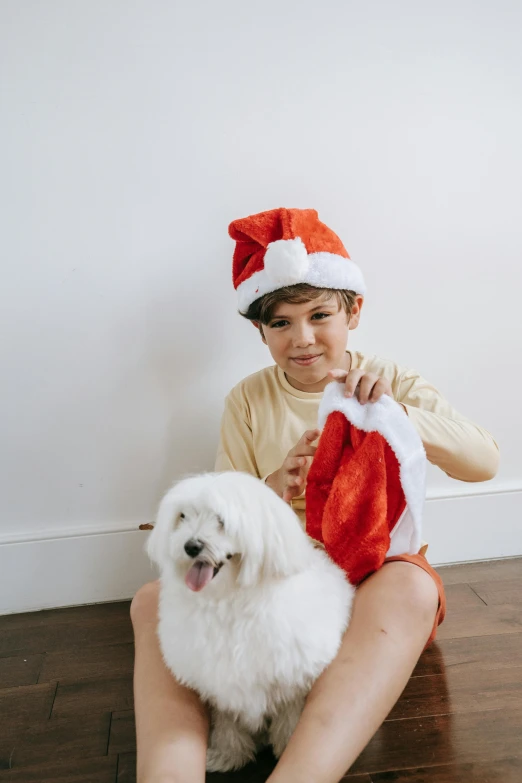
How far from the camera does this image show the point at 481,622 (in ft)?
4.07

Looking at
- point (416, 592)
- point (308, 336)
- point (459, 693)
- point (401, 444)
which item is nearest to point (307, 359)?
point (308, 336)

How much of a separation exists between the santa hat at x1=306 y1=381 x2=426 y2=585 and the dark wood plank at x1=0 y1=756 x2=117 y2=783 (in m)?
0.43

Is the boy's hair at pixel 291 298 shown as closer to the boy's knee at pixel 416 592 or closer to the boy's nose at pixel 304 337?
the boy's nose at pixel 304 337

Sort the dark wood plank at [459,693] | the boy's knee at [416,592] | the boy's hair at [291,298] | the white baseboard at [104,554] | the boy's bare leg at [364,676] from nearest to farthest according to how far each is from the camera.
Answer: the boy's bare leg at [364,676], the boy's knee at [416,592], the dark wood plank at [459,693], the boy's hair at [291,298], the white baseboard at [104,554]

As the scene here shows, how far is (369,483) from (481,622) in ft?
1.77

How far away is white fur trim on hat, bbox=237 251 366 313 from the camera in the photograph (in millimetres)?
1076

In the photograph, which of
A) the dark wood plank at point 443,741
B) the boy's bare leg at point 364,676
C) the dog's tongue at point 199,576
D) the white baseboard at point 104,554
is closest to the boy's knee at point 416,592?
the boy's bare leg at point 364,676

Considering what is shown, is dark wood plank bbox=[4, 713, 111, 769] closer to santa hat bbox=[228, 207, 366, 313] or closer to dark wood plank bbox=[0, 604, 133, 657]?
dark wood plank bbox=[0, 604, 133, 657]

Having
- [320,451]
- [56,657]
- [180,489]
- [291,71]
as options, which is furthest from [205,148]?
[56,657]

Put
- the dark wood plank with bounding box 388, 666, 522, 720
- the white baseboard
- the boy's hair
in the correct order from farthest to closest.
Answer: the white baseboard
the boy's hair
the dark wood plank with bounding box 388, 666, 522, 720

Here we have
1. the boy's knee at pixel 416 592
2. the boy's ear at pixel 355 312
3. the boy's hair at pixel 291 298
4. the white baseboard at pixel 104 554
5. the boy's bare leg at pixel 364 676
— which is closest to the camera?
the boy's bare leg at pixel 364 676

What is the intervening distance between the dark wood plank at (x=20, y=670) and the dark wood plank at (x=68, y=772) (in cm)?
24

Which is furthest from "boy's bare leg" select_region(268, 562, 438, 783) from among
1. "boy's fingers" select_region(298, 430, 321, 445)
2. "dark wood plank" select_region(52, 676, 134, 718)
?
"dark wood plank" select_region(52, 676, 134, 718)

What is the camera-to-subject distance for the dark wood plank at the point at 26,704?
1.02 metres
